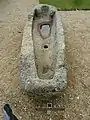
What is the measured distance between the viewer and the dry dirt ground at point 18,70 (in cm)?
494

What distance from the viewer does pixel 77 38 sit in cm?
653

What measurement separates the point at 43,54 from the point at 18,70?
515 millimetres

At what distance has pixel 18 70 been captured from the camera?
5703 mm

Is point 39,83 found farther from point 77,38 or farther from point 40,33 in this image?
point 77,38

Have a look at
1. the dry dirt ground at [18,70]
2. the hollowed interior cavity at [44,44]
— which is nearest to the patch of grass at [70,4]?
the dry dirt ground at [18,70]

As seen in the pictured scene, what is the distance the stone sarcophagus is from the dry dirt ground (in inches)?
16.2

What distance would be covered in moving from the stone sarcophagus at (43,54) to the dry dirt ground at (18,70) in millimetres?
411

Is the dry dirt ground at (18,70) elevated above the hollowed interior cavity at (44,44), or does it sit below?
below

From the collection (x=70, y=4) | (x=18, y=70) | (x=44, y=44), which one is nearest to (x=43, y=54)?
(x=44, y=44)

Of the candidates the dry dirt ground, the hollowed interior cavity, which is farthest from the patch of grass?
the hollowed interior cavity

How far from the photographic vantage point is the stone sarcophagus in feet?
14.9

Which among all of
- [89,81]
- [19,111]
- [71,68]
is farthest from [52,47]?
[19,111]

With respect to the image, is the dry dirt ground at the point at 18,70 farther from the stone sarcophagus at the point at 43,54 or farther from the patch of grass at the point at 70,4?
the stone sarcophagus at the point at 43,54

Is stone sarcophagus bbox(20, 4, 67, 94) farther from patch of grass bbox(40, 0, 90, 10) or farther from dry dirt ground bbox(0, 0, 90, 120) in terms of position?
patch of grass bbox(40, 0, 90, 10)
